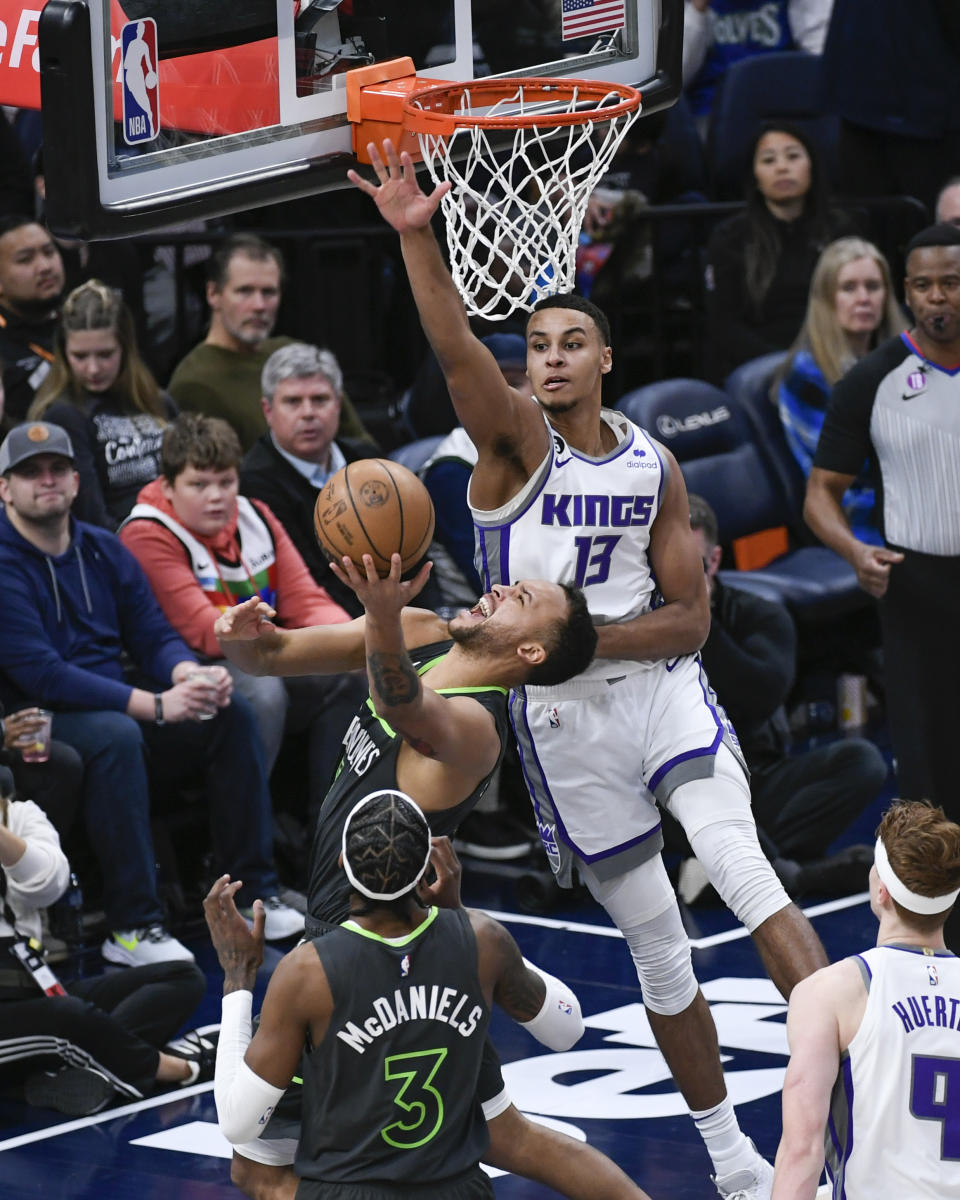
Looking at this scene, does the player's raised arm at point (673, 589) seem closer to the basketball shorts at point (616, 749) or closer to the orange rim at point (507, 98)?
the basketball shorts at point (616, 749)

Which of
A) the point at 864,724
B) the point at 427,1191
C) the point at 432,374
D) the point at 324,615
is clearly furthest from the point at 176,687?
the point at 864,724

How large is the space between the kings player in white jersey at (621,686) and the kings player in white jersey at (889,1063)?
1.44 meters

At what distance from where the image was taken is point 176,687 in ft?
25.3

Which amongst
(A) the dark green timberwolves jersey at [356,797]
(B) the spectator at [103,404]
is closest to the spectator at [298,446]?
(B) the spectator at [103,404]

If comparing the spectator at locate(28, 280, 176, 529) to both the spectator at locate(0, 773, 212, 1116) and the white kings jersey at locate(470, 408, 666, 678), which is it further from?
the white kings jersey at locate(470, 408, 666, 678)

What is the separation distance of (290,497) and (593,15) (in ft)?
9.11

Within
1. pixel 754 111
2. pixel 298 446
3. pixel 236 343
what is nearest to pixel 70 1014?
pixel 298 446

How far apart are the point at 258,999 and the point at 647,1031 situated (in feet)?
4.69

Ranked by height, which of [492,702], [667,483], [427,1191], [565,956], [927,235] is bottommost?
[565,956]

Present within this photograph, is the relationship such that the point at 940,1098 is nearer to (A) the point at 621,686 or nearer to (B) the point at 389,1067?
(B) the point at 389,1067

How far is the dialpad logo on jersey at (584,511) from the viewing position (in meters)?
5.66

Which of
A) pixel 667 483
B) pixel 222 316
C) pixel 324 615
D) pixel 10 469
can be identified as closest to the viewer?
pixel 667 483

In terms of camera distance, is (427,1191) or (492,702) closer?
(427,1191)

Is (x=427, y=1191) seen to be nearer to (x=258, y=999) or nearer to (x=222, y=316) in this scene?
(x=258, y=999)
